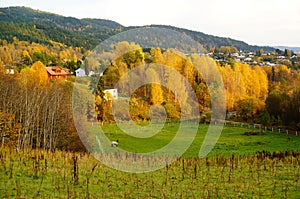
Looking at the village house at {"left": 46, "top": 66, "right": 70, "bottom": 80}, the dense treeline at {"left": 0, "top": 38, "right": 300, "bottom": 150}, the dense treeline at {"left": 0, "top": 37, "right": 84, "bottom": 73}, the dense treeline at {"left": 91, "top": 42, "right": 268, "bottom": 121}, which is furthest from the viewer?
the dense treeline at {"left": 0, "top": 37, "right": 84, "bottom": 73}

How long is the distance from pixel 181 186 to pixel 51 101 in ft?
53.0

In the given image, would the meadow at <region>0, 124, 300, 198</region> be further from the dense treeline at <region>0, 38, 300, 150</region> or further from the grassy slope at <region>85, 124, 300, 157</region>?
the grassy slope at <region>85, 124, 300, 157</region>

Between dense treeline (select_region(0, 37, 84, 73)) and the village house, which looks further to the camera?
dense treeline (select_region(0, 37, 84, 73))

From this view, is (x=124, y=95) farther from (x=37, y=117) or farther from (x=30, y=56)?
(x=30, y=56)

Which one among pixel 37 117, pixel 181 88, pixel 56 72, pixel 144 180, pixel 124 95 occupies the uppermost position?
pixel 56 72

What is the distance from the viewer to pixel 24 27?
5965 inches

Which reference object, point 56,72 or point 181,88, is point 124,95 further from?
point 56,72

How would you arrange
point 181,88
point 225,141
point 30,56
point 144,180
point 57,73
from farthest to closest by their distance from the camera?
point 30,56 < point 57,73 < point 181,88 < point 225,141 < point 144,180

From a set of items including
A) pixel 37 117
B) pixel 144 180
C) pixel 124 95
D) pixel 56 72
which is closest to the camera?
pixel 144 180

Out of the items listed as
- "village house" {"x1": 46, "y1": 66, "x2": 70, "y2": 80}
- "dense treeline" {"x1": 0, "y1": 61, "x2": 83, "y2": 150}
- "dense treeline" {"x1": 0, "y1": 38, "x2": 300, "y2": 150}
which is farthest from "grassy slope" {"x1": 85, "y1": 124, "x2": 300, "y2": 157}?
"village house" {"x1": 46, "y1": 66, "x2": 70, "y2": 80}

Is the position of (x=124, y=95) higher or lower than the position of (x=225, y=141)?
higher

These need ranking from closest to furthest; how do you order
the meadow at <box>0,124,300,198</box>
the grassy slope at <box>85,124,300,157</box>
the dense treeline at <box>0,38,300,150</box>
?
the meadow at <box>0,124,300,198</box> < the dense treeline at <box>0,38,300,150</box> < the grassy slope at <box>85,124,300,157</box>

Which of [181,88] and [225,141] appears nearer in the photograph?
[225,141]

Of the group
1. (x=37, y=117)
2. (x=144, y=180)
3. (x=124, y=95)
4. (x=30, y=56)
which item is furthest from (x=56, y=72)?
(x=144, y=180)
